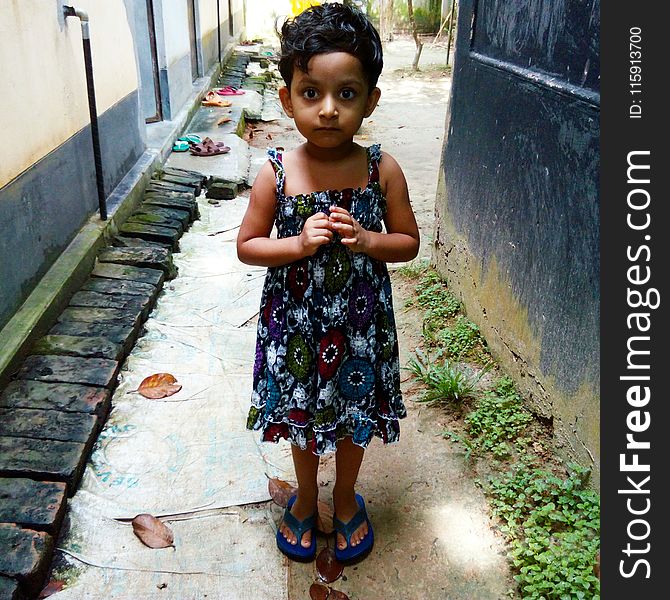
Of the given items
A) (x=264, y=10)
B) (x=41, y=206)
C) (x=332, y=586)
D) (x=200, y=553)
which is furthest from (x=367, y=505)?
(x=264, y=10)

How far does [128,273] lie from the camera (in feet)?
11.8

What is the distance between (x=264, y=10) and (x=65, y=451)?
59.2 feet

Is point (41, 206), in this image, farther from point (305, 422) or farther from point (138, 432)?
point (305, 422)

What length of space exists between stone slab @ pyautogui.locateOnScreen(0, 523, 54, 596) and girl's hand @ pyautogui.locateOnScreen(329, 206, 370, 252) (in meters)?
1.26

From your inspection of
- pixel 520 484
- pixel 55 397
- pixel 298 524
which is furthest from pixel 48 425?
pixel 520 484

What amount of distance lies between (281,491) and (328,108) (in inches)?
55.2

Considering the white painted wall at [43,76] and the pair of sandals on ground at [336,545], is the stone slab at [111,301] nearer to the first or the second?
the white painted wall at [43,76]

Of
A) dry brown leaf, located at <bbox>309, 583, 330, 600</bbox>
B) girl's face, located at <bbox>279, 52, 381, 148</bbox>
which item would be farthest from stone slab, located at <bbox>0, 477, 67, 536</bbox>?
girl's face, located at <bbox>279, 52, 381, 148</bbox>

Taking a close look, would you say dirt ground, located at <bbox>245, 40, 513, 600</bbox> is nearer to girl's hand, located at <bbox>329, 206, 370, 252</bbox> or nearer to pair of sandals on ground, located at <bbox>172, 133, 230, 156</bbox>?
girl's hand, located at <bbox>329, 206, 370, 252</bbox>

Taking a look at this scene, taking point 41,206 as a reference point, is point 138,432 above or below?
below

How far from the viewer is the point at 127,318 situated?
3.15 meters

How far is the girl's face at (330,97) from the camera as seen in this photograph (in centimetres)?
150

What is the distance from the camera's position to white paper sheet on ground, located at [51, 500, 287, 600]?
1907mm

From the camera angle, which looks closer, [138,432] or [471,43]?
[138,432]
